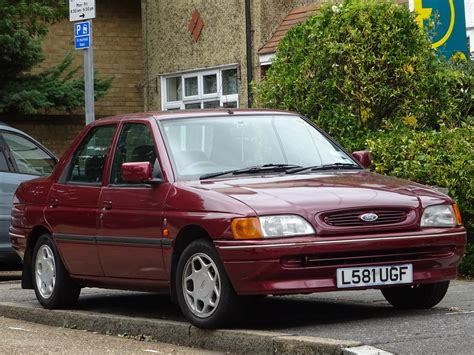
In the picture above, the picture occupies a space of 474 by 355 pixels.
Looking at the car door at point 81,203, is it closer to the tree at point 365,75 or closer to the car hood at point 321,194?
the car hood at point 321,194

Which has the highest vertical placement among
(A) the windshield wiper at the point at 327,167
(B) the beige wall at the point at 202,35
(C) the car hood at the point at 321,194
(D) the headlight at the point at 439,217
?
(B) the beige wall at the point at 202,35

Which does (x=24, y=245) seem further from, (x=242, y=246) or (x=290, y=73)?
(x=290, y=73)

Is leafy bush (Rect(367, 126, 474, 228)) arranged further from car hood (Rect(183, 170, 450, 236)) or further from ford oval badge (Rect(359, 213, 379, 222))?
ford oval badge (Rect(359, 213, 379, 222))

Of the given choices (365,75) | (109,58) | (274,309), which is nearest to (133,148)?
(274,309)

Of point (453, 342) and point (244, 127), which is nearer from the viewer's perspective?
point (453, 342)

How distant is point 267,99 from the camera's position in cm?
1477

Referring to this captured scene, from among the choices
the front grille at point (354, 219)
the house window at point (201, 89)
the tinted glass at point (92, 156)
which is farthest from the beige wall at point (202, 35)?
the front grille at point (354, 219)

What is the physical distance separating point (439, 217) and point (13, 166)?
749 centimetres

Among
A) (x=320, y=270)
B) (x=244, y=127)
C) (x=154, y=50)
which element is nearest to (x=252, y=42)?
(x=154, y=50)

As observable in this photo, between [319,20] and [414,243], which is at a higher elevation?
[319,20]

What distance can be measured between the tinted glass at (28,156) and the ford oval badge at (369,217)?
7517 mm

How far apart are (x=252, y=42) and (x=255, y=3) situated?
69 centimetres

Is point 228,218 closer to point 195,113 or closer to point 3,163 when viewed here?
point 195,113

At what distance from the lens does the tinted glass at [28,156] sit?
50.4 ft
